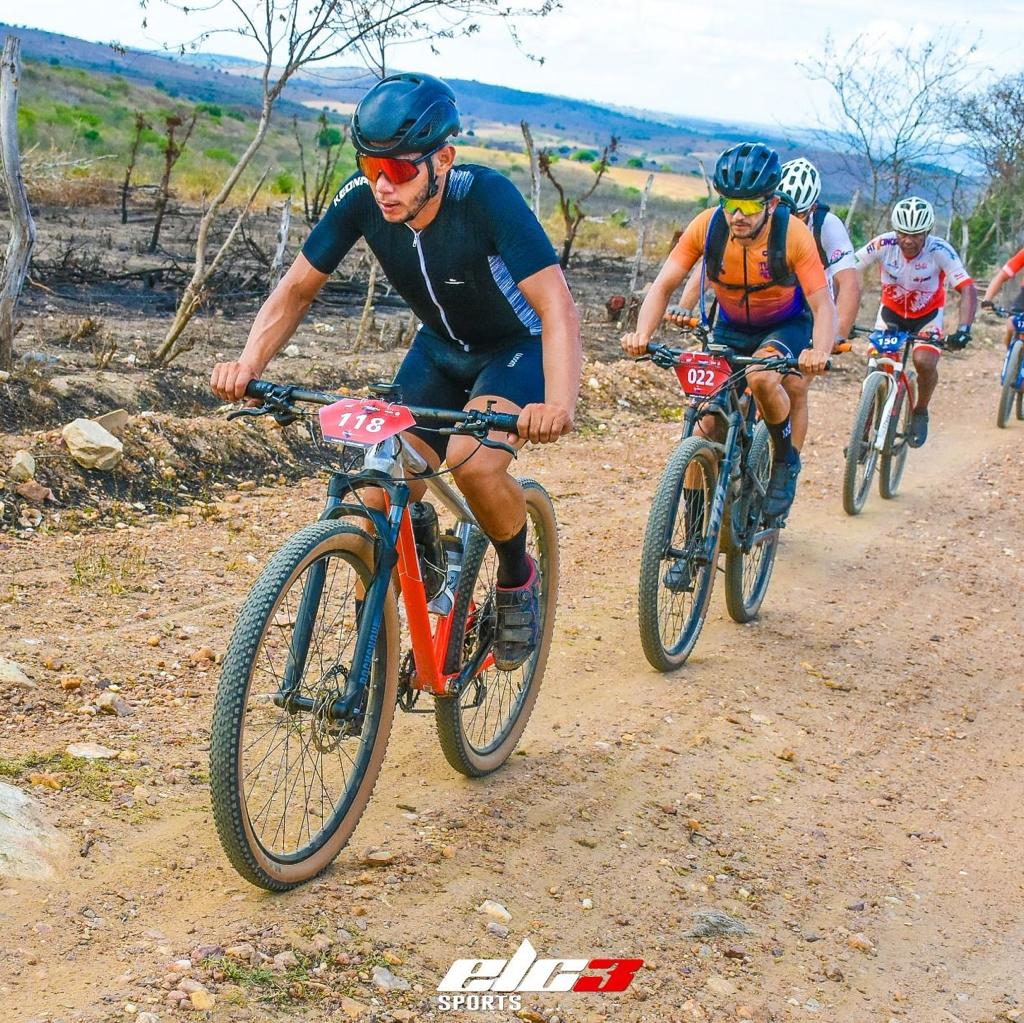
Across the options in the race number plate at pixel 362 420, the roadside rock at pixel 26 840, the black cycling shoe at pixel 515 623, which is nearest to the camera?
the race number plate at pixel 362 420

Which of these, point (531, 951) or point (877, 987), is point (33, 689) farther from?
point (877, 987)

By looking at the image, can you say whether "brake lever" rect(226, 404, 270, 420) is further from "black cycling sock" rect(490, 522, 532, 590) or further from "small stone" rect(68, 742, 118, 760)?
"small stone" rect(68, 742, 118, 760)

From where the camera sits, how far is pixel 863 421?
32.7 ft

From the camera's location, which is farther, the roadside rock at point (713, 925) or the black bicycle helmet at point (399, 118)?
the roadside rock at point (713, 925)

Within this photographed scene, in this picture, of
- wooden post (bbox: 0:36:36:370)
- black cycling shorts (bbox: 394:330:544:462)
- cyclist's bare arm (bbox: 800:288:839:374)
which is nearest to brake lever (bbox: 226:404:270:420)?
black cycling shorts (bbox: 394:330:544:462)

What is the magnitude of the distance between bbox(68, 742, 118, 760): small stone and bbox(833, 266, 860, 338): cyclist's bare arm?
17.5ft

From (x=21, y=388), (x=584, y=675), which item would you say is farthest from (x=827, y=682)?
(x=21, y=388)

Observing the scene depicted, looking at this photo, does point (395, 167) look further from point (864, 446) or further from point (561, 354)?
point (864, 446)

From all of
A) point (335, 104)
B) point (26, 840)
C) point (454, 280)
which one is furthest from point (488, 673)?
point (335, 104)

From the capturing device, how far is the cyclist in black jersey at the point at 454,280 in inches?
152

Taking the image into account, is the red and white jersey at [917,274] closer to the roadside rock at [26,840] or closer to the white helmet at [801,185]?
the white helmet at [801,185]

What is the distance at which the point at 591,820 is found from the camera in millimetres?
4738

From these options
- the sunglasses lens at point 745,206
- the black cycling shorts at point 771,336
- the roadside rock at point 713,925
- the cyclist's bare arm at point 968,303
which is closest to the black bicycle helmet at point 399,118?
the roadside rock at point 713,925

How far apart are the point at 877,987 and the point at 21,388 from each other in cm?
690
